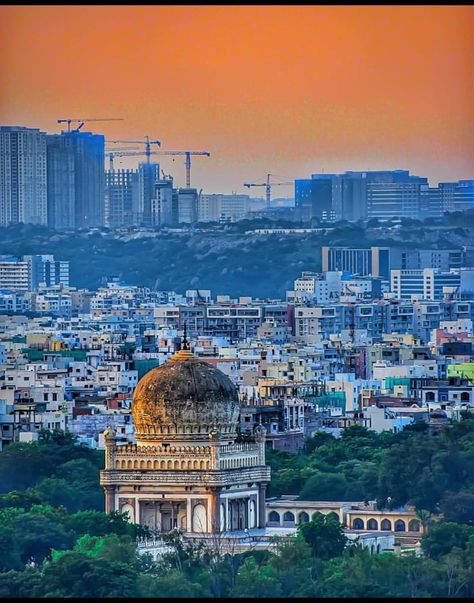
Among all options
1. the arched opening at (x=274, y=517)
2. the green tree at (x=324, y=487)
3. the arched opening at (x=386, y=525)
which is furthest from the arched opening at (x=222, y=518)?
the green tree at (x=324, y=487)

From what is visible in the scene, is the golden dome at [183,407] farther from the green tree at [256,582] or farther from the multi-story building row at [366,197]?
the multi-story building row at [366,197]

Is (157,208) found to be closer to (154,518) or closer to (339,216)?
(339,216)

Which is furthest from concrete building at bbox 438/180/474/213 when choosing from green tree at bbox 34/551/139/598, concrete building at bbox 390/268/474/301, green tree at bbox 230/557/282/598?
green tree at bbox 34/551/139/598

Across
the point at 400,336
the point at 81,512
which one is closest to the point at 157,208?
the point at 400,336

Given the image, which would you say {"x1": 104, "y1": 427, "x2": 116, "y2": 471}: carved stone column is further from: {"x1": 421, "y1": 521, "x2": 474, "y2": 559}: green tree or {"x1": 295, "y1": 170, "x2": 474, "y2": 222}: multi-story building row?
{"x1": 295, "y1": 170, "x2": 474, "y2": 222}: multi-story building row

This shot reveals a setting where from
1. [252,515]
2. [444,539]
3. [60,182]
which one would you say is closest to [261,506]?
[252,515]

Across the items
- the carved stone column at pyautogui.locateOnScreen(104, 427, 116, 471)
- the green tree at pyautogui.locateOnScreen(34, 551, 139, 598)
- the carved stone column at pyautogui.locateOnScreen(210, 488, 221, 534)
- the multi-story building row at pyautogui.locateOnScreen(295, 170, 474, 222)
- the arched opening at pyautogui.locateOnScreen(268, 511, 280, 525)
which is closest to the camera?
the green tree at pyautogui.locateOnScreen(34, 551, 139, 598)

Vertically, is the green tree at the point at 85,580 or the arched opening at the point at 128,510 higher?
the arched opening at the point at 128,510
